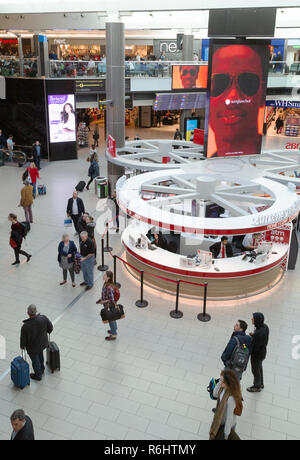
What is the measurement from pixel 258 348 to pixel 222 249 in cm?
399

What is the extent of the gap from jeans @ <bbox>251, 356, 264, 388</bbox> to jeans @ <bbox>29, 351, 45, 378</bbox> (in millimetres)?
3358

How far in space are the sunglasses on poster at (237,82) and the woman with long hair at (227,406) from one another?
37.6ft

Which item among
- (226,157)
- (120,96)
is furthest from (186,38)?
(226,157)

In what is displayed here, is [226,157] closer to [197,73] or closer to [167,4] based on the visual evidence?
[197,73]

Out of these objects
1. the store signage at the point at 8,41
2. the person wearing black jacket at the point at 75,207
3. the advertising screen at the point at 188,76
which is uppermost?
the store signage at the point at 8,41

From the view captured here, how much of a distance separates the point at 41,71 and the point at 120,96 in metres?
6.88

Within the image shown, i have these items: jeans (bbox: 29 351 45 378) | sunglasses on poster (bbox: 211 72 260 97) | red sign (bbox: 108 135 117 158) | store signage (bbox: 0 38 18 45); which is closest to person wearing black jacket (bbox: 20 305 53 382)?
jeans (bbox: 29 351 45 378)

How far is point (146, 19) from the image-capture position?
27.5 meters

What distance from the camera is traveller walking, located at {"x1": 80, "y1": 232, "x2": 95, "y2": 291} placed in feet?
31.8

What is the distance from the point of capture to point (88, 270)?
33.0 ft

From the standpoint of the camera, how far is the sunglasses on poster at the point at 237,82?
48.9ft

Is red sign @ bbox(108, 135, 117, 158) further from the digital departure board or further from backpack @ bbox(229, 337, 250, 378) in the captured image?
backpack @ bbox(229, 337, 250, 378)

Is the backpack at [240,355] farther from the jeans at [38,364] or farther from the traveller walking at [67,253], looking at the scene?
the traveller walking at [67,253]

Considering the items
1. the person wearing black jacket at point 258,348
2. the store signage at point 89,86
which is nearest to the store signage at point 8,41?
the store signage at point 89,86
